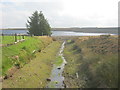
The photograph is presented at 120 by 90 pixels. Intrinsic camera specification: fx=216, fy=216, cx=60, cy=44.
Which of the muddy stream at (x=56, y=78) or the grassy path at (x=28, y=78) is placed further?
the muddy stream at (x=56, y=78)

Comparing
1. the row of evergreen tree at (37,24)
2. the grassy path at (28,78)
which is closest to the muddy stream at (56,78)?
the grassy path at (28,78)

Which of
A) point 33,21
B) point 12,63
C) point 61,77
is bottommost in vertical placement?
point 61,77

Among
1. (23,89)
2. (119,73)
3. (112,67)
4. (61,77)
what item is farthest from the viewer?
(61,77)

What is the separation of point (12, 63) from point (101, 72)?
14.9 metres

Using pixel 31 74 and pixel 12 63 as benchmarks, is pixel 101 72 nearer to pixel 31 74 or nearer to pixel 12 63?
pixel 31 74

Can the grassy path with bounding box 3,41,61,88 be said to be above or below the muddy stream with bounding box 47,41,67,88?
above

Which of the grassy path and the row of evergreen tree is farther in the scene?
the row of evergreen tree

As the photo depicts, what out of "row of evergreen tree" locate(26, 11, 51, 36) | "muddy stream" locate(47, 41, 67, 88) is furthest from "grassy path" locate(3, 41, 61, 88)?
"row of evergreen tree" locate(26, 11, 51, 36)

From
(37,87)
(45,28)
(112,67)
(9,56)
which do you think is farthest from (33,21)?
(112,67)

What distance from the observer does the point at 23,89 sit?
2400 centimetres

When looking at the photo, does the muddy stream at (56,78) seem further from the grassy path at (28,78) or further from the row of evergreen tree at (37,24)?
the row of evergreen tree at (37,24)

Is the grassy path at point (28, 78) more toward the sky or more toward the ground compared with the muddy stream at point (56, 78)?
more toward the sky

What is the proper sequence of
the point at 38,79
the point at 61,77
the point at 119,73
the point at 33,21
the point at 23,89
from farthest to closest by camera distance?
Answer: the point at 33,21, the point at 61,77, the point at 38,79, the point at 23,89, the point at 119,73

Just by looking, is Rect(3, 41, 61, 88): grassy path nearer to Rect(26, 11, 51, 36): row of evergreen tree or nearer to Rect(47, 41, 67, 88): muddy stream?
Rect(47, 41, 67, 88): muddy stream
